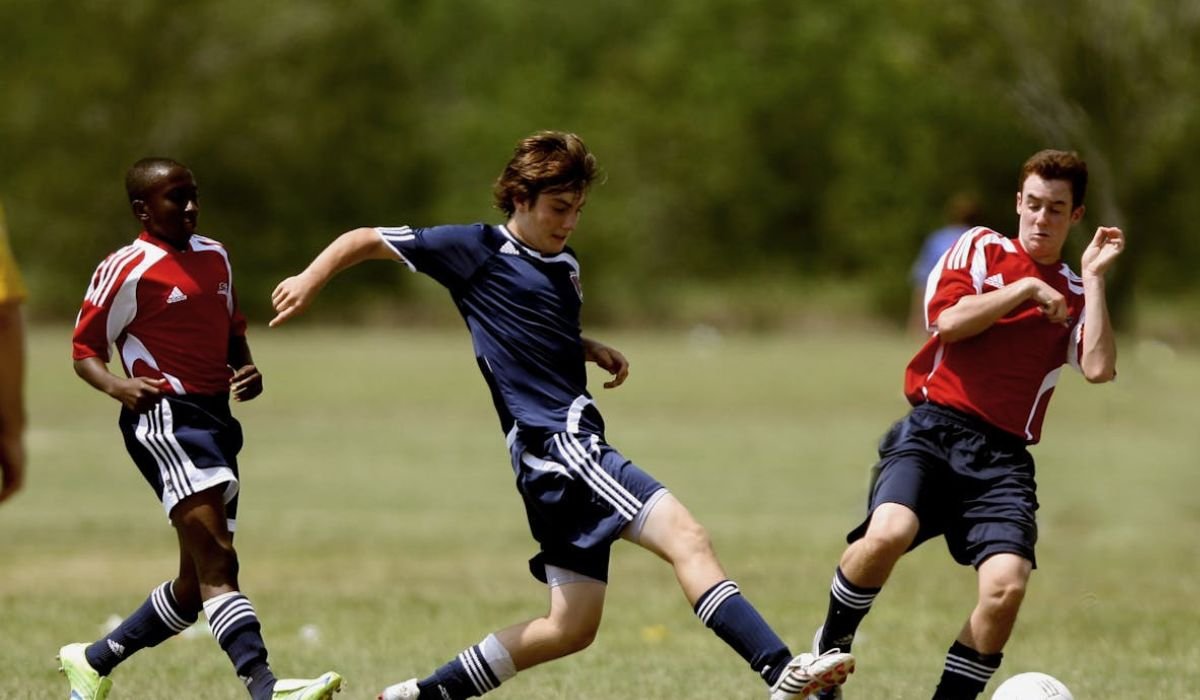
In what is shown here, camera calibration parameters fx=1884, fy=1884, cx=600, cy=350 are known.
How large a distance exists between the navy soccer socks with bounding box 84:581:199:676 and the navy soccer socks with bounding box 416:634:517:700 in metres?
0.96

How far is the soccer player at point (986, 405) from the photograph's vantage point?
632cm

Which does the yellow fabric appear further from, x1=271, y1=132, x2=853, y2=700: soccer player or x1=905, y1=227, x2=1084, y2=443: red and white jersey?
x1=905, y1=227, x2=1084, y2=443: red and white jersey

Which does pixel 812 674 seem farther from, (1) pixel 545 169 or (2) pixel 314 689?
(1) pixel 545 169

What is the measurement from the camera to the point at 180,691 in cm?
738

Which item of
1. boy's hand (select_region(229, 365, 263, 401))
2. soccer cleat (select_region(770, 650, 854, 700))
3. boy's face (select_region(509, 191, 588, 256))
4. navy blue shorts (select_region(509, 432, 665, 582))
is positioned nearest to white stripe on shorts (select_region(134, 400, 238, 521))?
boy's hand (select_region(229, 365, 263, 401))

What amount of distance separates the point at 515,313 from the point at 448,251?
31cm

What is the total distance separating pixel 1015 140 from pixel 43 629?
45.2 m

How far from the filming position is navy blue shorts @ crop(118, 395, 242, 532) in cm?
631

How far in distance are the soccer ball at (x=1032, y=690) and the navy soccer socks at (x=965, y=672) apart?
0.11m

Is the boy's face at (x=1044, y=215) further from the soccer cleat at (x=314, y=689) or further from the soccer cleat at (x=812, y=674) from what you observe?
the soccer cleat at (x=314, y=689)

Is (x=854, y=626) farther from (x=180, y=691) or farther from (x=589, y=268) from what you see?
(x=589, y=268)

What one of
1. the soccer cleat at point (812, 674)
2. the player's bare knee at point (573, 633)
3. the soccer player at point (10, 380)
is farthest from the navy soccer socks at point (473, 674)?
the soccer player at point (10, 380)

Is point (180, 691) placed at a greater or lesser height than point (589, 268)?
lesser

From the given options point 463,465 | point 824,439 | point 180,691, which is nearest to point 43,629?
point 180,691
